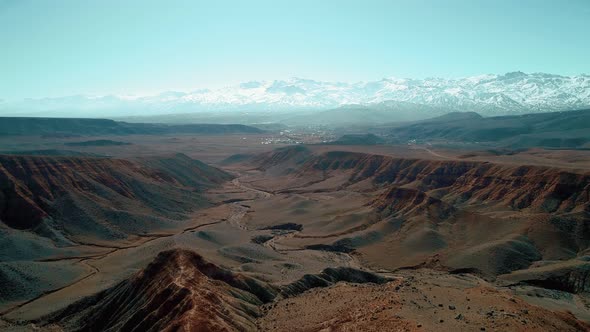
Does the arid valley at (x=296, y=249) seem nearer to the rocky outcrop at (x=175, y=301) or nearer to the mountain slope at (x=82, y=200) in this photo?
the rocky outcrop at (x=175, y=301)

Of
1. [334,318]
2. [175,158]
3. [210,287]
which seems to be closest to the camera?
[334,318]

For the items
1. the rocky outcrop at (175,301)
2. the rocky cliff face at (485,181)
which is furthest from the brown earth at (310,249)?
the rocky cliff face at (485,181)

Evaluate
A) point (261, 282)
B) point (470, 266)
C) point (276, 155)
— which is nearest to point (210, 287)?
point (261, 282)

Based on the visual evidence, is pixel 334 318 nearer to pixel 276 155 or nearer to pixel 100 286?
pixel 100 286

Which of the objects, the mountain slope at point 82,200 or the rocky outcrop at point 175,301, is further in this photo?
Result: the mountain slope at point 82,200

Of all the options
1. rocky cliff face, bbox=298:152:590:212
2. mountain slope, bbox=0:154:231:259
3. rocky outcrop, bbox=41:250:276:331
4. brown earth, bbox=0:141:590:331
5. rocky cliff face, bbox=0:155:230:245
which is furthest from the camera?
rocky cliff face, bbox=298:152:590:212

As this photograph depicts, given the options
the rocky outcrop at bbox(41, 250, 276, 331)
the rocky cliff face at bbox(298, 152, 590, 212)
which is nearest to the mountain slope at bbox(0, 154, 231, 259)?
the rocky outcrop at bbox(41, 250, 276, 331)

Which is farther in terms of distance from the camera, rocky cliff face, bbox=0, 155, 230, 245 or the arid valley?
rocky cliff face, bbox=0, 155, 230, 245

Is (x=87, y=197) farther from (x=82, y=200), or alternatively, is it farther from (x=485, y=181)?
(x=485, y=181)

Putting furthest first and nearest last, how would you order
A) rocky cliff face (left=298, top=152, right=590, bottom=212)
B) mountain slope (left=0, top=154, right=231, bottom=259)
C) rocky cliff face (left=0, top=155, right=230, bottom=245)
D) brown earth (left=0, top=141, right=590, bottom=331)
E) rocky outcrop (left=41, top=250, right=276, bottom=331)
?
1. rocky cliff face (left=298, top=152, right=590, bottom=212)
2. rocky cliff face (left=0, top=155, right=230, bottom=245)
3. mountain slope (left=0, top=154, right=231, bottom=259)
4. brown earth (left=0, top=141, right=590, bottom=331)
5. rocky outcrop (left=41, top=250, right=276, bottom=331)

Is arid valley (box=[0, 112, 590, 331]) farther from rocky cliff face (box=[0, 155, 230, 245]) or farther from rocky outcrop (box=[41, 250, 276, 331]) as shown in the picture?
rocky cliff face (box=[0, 155, 230, 245])

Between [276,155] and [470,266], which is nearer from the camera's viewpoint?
[470,266]
